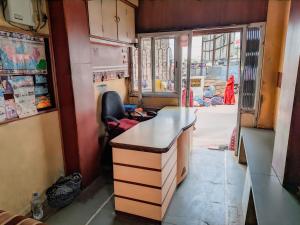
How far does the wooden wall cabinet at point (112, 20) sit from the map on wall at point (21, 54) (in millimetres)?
763

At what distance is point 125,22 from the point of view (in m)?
3.39

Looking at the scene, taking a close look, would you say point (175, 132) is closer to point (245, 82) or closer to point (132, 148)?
point (132, 148)

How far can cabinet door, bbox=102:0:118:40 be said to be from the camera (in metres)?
2.91

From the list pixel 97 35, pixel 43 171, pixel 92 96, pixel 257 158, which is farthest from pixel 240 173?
pixel 97 35

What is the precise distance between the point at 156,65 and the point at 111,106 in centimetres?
121

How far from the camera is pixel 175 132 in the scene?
223 cm

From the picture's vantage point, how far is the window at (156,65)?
3.67m

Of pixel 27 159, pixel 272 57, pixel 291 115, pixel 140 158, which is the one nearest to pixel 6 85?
pixel 27 159

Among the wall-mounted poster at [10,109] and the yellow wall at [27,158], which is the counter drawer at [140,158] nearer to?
the yellow wall at [27,158]

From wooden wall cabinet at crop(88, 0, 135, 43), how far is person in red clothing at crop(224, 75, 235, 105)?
4.93m

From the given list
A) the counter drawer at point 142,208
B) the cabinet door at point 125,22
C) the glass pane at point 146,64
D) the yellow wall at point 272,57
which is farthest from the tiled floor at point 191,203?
the cabinet door at point 125,22

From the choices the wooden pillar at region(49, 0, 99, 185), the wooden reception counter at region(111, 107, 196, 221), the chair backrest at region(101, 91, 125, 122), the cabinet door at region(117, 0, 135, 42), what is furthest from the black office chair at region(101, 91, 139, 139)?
the cabinet door at region(117, 0, 135, 42)

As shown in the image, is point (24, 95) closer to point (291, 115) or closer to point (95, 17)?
point (95, 17)

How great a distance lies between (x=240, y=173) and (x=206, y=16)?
244 cm
